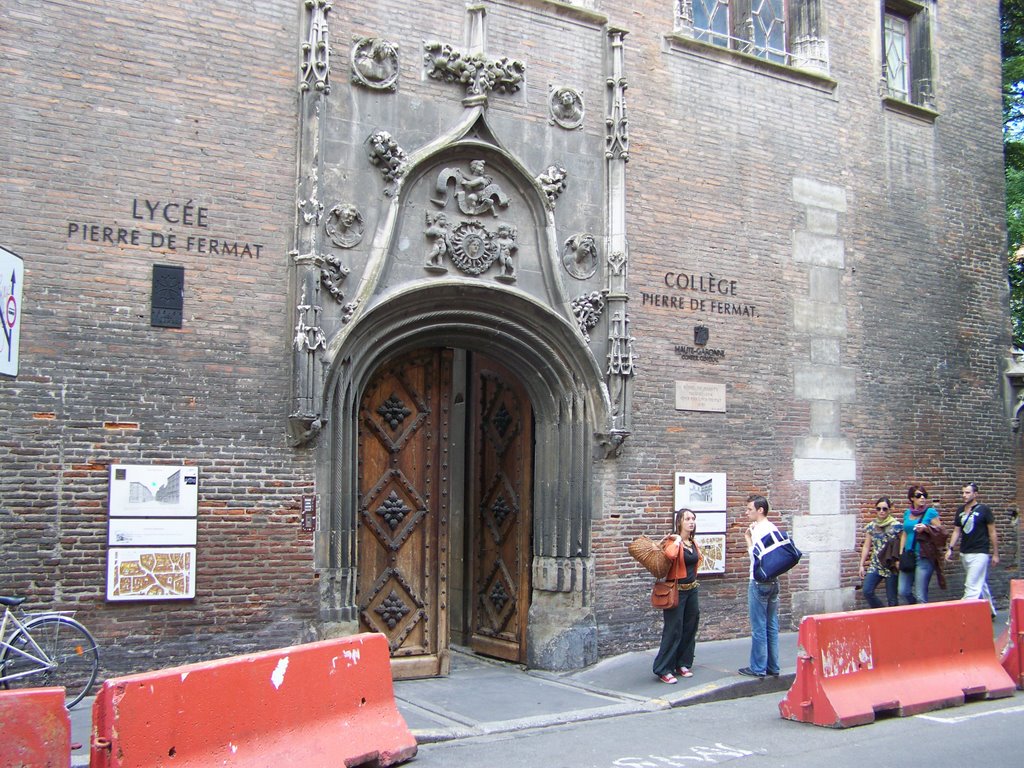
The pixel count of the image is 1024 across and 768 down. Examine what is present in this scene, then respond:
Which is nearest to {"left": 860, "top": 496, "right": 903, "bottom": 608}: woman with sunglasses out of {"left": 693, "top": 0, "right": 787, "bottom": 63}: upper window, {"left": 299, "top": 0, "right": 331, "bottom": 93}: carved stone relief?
{"left": 693, "top": 0, "right": 787, "bottom": 63}: upper window

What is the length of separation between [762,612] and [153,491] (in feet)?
18.1

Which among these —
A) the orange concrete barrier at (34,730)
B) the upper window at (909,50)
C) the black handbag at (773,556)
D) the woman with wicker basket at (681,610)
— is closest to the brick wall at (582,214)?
the upper window at (909,50)

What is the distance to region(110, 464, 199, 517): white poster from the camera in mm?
9602

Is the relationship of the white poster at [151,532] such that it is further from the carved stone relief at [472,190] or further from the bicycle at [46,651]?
the carved stone relief at [472,190]

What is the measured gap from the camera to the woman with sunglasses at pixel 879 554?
1330 centimetres

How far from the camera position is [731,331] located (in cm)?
1333

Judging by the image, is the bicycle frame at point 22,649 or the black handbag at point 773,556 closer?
the bicycle frame at point 22,649

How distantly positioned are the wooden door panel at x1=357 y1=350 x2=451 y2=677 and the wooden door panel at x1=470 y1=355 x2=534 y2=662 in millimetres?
1054

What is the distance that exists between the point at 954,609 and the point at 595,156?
19.3 ft

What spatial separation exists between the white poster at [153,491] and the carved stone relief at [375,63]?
4094mm

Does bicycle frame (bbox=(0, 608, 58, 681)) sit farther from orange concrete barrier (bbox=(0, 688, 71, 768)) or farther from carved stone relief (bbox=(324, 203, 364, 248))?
carved stone relief (bbox=(324, 203, 364, 248))

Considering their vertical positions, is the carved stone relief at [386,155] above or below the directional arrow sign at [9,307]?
above

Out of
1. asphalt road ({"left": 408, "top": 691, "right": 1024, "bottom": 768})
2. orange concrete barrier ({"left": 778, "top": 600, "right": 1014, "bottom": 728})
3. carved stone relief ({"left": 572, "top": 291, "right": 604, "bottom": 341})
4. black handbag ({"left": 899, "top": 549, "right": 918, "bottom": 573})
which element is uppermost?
carved stone relief ({"left": 572, "top": 291, "right": 604, "bottom": 341})

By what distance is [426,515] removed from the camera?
11.5 m
